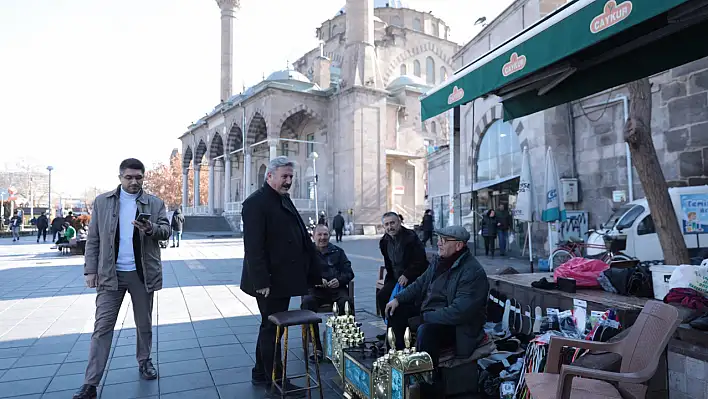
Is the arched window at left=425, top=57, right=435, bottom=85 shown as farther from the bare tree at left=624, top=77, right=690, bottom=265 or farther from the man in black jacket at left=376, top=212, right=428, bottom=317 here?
the man in black jacket at left=376, top=212, right=428, bottom=317

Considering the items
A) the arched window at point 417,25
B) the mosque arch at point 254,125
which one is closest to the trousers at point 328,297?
the mosque arch at point 254,125

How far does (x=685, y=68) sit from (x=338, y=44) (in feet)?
114

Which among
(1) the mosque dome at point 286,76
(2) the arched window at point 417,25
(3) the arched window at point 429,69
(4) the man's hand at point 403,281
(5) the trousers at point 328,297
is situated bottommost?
(5) the trousers at point 328,297

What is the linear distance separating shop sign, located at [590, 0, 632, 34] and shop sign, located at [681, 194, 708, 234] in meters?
7.56

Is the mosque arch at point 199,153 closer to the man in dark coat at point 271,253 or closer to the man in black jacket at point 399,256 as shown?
the man in black jacket at point 399,256

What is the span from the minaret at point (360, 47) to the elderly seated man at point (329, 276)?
23629 mm

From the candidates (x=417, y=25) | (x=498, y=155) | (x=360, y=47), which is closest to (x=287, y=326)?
(x=498, y=155)

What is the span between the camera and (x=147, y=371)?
406cm

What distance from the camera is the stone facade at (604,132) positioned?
9.16 meters

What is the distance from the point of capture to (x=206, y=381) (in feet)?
13.1

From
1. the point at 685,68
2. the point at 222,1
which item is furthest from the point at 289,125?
the point at 685,68

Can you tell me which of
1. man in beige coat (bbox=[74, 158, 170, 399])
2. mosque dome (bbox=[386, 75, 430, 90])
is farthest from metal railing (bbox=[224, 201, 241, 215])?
man in beige coat (bbox=[74, 158, 170, 399])

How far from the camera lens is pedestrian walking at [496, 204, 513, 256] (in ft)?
45.5

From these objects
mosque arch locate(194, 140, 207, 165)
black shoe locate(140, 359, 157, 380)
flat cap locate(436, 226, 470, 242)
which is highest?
mosque arch locate(194, 140, 207, 165)
